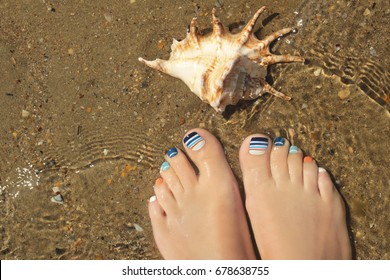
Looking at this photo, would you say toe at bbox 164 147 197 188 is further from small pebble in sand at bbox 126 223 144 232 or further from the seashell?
the seashell

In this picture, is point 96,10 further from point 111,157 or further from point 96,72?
point 111,157

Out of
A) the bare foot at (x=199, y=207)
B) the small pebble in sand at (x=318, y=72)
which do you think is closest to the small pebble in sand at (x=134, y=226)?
the bare foot at (x=199, y=207)

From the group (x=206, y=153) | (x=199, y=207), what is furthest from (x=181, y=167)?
(x=199, y=207)

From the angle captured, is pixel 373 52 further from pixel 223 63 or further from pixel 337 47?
pixel 223 63

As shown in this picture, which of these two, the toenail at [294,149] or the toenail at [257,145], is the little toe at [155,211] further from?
the toenail at [294,149]
